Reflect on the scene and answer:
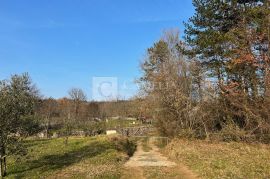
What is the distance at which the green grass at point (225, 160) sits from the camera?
1211 cm

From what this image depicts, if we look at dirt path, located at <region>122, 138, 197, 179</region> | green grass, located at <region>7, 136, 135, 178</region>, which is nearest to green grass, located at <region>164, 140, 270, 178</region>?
dirt path, located at <region>122, 138, 197, 179</region>

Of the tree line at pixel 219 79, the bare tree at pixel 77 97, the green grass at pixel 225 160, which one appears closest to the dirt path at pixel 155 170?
the green grass at pixel 225 160

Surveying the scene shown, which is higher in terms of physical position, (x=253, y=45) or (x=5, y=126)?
(x=253, y=45)

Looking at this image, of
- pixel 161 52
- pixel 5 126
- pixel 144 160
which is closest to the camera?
pixel 5 126

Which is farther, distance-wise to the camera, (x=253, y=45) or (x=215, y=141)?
(x=215, y=141)

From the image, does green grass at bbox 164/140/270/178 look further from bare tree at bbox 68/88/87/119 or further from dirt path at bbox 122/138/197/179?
bare tree at bbox 68/88/87/119

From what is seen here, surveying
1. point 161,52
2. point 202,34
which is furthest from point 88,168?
point 161,52

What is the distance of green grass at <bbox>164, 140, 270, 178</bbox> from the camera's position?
12.1 meters

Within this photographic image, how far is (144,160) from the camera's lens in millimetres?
19188

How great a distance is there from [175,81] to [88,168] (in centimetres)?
1239

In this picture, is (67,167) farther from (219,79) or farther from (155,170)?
(219,79)

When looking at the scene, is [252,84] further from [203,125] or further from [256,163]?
[256,163]

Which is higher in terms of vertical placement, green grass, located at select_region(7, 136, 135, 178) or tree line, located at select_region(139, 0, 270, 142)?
tree line, located at select_region(139, 0, 270, 142)

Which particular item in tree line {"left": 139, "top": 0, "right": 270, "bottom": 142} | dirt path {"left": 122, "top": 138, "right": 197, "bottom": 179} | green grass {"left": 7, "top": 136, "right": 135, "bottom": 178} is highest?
tree line {"left": 139, "top": 0, "right": 270, "bottom": 142}
